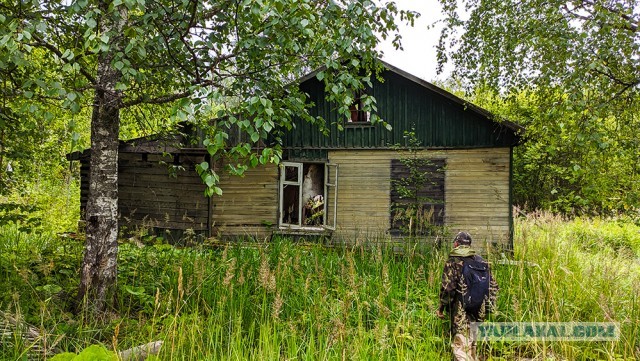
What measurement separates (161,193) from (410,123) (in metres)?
7.29

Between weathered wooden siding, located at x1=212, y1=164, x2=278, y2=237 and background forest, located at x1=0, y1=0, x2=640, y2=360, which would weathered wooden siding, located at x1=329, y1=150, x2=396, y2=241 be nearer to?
weathered wooden siding, located at x1=212, y1=164, x2=278, y2=237

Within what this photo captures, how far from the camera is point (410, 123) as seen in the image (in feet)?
34.8

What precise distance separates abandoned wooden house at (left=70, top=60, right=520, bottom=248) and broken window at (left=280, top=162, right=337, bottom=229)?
52 millimetres

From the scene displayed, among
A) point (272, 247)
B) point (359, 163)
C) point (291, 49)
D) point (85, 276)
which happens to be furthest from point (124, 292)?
point (359, 163)

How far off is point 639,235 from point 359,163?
382 inches

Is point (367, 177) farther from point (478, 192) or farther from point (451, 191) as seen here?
Answer: point (478, 192)

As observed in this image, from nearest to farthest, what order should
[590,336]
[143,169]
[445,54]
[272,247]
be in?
1. [590,336]
2. [272,247]
3. [445,54]
4. [143,169]

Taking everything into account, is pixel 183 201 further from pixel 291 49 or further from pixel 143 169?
pixel 291 49

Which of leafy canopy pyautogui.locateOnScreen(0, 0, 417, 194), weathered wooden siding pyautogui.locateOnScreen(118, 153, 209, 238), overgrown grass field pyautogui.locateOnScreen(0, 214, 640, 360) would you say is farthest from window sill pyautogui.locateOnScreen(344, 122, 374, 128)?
leafy canopy pyautogui.locateOnScreen(0, 0, 417, 194)

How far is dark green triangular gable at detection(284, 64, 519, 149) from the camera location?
10109 mm

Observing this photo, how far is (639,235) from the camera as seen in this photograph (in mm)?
12688

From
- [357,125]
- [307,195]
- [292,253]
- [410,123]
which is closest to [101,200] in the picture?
[292,253]

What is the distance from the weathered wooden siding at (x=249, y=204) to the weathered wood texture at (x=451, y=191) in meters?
1.86

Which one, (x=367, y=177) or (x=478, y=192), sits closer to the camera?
(x=478, y=192)
